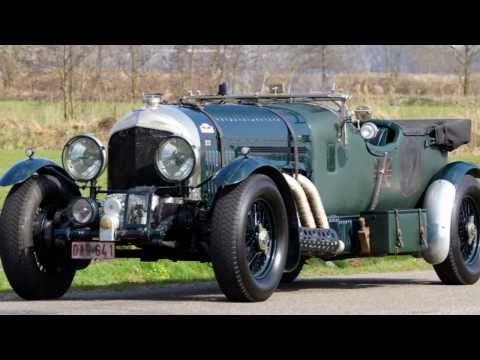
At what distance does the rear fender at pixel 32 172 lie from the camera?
37.0 feet

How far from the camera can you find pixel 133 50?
113ft

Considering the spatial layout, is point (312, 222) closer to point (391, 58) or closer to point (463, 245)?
point (463, 245)

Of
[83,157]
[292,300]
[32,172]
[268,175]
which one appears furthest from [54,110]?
[292,300]

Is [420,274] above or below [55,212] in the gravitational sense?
below

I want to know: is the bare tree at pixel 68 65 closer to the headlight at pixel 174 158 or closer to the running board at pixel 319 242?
the running board at pixel 319 242

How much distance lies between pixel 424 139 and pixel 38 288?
4.52 metres

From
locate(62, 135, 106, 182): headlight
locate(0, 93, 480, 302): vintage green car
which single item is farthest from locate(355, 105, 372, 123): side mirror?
locate(62, 135, 106, 182): headlight

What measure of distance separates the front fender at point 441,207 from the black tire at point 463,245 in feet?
0.21

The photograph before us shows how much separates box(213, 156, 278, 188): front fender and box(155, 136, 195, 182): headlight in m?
0.47

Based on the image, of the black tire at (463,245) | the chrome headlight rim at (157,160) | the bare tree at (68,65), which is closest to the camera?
the chrome headlight rim at (157,160)

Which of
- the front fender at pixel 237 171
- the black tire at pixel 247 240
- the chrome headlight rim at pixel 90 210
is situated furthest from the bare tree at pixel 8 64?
the front fender at pixel 237 171
